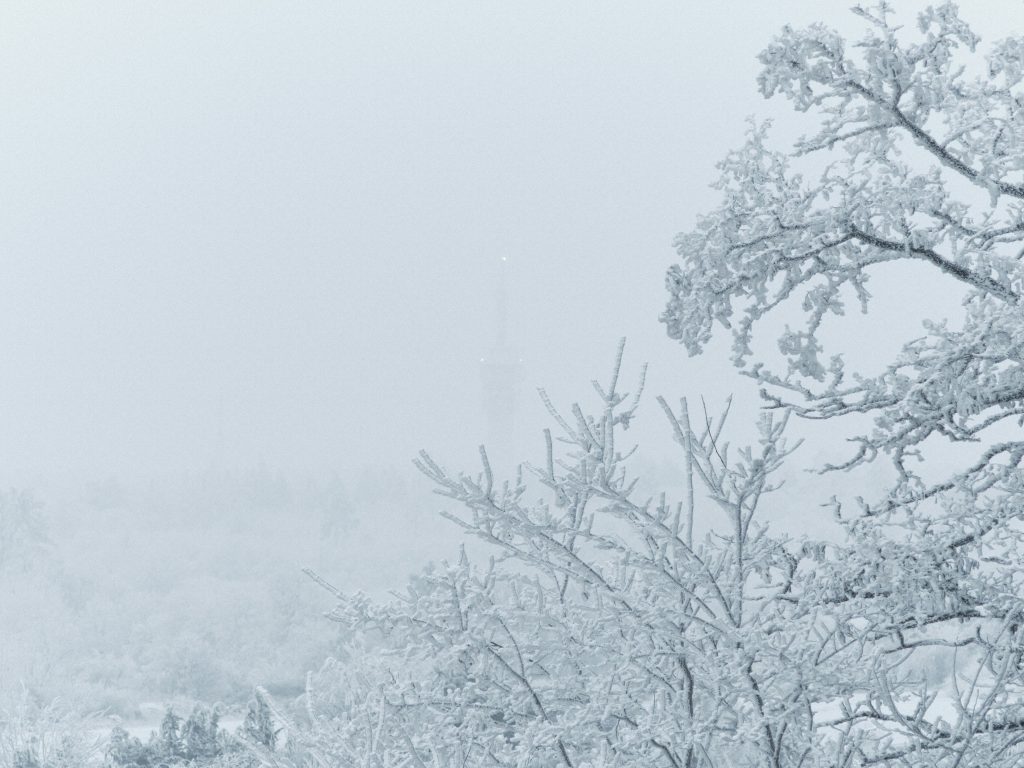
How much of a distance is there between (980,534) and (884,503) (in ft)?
0.89

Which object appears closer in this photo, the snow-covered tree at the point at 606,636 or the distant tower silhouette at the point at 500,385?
the snow-covered tree at the point at 606,636

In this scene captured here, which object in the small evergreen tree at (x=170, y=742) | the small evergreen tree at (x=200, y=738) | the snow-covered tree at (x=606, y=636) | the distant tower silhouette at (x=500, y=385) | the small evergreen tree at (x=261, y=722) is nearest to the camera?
the snow-covered tree at (x=606, y=636)

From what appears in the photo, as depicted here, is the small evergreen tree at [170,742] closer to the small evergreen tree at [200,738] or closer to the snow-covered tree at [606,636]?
the small evergreen tree at [200,738]

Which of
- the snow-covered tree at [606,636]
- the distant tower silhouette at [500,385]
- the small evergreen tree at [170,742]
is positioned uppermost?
the distant tower silhouette at [500,385]

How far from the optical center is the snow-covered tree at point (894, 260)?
271 centimetres

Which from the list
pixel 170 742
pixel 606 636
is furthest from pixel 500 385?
pixel 606 636

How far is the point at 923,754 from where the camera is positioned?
9.43 feet

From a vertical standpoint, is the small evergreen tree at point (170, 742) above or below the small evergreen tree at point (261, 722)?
below

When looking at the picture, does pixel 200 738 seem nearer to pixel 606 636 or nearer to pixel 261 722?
pixel 261 722

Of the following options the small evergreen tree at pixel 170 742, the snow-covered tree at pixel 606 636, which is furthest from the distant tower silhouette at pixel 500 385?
the snow-covered tree at pixel 606 636

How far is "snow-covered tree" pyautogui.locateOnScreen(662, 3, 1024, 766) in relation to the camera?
2.71 metres

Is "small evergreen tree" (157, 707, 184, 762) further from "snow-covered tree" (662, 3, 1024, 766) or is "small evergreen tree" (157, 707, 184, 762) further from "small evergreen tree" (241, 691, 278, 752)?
"snow-covered tree" (662, 3, 1024, 766)

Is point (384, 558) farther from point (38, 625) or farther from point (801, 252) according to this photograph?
Result: point (801, 252)

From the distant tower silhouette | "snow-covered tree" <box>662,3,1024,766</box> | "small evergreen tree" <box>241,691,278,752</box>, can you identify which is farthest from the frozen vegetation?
the distant tower silhouette
